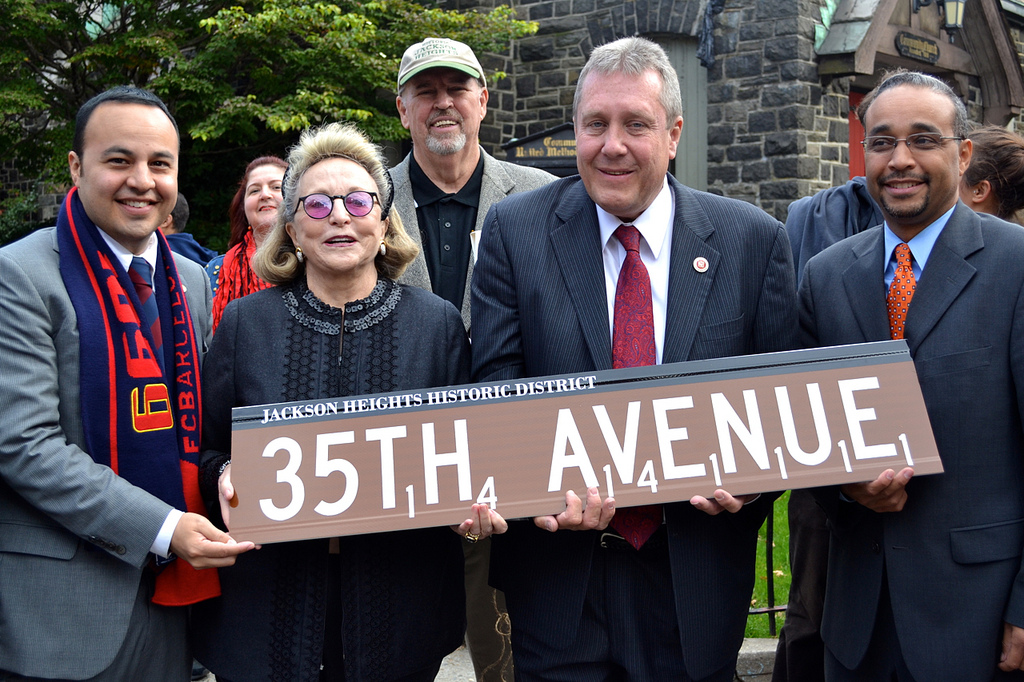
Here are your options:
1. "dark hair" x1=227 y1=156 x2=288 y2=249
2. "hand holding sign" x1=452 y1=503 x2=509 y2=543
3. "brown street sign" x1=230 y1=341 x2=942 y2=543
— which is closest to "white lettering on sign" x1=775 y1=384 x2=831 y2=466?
"brown street sign" x1=230 y1=341 x2=942 y2=543

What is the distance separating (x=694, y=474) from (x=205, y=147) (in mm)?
11967

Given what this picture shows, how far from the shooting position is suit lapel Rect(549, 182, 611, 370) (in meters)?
2.34

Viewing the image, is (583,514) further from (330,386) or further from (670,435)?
(330,386)

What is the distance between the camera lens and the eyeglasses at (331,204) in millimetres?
2529

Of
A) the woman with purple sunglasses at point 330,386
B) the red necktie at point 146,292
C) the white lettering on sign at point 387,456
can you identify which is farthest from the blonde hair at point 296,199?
the white lettering on sign at point 387,456

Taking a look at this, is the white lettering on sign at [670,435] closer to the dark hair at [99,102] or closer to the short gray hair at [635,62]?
the short gray hair at [635,62]

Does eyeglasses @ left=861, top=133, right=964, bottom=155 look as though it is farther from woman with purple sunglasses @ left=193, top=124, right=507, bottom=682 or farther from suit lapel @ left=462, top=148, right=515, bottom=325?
suit lapel @ left=462, top=148, right=515, bottom=325

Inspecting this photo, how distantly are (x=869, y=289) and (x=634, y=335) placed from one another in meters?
0.74

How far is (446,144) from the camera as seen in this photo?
3576 mm

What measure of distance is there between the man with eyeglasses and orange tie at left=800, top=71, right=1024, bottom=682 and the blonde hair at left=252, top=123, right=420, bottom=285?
1398 millimetres

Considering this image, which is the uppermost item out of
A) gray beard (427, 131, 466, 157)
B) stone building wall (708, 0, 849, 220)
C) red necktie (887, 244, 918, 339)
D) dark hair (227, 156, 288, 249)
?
stone building wall (708, 0, 849, 220)

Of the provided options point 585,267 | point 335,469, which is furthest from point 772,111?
point 335,469

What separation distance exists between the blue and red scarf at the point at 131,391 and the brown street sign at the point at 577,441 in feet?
0.86

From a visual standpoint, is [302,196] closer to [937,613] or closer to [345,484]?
[345,484]
